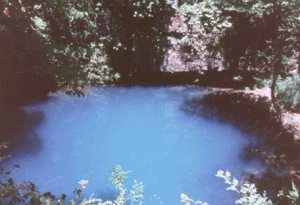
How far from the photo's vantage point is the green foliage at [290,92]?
7.99 metres

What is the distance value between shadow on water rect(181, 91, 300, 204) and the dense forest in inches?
32.2

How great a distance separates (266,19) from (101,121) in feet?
23.9

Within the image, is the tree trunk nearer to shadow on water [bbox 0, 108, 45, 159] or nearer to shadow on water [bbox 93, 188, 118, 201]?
shadow on water [bbox 93, 188, 118, 201]

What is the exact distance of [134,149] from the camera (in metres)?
7.17

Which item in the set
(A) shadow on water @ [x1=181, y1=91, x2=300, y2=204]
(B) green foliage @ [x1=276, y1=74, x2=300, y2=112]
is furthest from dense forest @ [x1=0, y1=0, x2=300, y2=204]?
(A) shadow on water @ [x1=181, y1=91, x2=300, y2=204]

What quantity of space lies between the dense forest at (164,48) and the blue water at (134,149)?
65.1 inches

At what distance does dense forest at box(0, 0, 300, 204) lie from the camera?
9.45m

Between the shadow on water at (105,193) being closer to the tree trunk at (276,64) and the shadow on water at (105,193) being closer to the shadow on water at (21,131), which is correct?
the shadow on water at (21,131)

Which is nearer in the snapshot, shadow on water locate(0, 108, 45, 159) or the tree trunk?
shadow on water locate(0, 108, 45, 159)

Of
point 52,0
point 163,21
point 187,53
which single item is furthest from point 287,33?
point 52,0

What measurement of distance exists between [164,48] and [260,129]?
5.76 meters

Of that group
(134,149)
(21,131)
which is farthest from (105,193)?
(21,131)

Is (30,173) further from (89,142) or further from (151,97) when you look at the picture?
(151,97)

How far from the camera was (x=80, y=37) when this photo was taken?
1085cm
